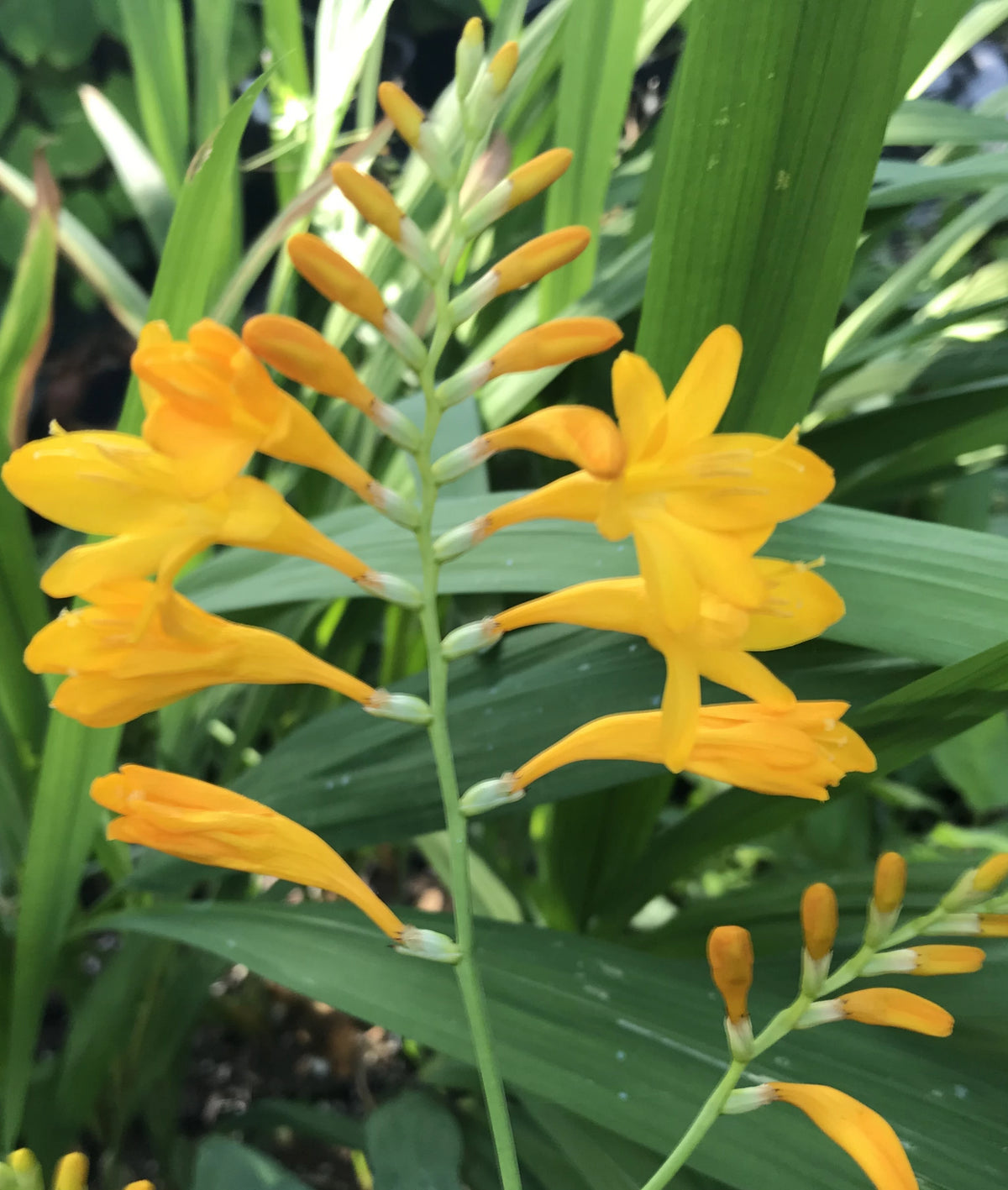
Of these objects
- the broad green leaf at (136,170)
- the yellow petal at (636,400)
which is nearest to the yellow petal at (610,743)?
the yellow petal at (636,400)

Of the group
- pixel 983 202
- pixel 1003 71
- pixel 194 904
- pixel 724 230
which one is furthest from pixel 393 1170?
pixel 1003 71

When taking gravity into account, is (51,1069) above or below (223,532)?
below

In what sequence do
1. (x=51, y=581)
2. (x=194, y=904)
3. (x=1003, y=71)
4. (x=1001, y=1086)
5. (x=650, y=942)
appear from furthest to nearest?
(x=1003, y=71) < (x=650, y=942) < (x=194, y=904) < (x=1001, y=1086) < (x=51, y=581)

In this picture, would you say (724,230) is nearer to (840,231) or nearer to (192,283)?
(840,231)

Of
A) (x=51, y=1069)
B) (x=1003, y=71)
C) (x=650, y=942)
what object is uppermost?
(x=1003, y=71)

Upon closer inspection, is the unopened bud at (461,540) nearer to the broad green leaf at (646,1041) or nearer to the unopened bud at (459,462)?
Answer: the unopened bud at (459,462)

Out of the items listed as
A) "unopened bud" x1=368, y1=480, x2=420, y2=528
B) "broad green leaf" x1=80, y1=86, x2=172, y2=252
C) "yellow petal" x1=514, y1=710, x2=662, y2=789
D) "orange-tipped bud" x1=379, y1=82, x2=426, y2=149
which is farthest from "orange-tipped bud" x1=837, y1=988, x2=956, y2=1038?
"broad green leaf" x1=80, y1=86, x2=172, y2=252

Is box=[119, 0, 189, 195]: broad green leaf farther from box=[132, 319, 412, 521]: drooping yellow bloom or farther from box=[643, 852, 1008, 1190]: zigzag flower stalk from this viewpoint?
box=[643, 852, 1008, 1190]: zigzag flower stalk

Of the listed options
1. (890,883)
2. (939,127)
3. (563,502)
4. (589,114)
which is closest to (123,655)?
(563,502)

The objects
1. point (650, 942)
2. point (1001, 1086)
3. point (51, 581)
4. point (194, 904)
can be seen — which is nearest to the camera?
point (51, 581)
